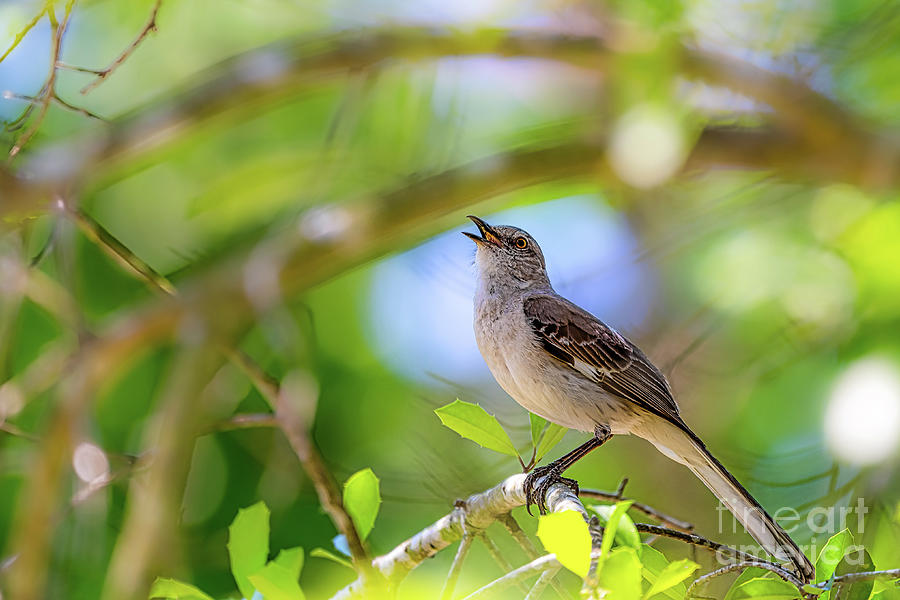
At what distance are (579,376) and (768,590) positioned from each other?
6.79ft

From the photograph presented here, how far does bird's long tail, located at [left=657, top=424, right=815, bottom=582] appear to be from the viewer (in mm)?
3004

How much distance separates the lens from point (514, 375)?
13.3ft

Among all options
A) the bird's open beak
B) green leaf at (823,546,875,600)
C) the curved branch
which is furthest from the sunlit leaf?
the curved branch

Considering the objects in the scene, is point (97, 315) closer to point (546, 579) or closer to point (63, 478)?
point (63, 478)

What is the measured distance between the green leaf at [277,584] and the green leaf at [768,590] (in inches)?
45.1

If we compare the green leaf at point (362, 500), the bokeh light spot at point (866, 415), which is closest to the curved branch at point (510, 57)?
the bokeh light spot at point (866, 415)

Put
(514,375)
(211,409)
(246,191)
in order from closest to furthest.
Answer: (514,375) < (211,409) < (246,191)

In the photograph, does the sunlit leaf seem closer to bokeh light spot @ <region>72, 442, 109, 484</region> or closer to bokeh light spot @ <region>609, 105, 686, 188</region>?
bokeh light spot @ <region>609, 105, 686, 188</region>

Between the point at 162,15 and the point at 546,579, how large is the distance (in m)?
5.78

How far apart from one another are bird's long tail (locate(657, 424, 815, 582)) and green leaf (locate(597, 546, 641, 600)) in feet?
2.74

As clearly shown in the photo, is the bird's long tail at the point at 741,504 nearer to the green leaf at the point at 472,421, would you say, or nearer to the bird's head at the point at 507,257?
the green leaf at the point at 472,421

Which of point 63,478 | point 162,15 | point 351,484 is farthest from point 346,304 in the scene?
point 351,484

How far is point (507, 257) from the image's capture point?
4.91 m

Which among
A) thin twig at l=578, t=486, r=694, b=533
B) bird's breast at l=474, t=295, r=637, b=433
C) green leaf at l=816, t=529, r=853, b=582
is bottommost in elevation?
green leaf at l=816, t=529, r=853, b=582
